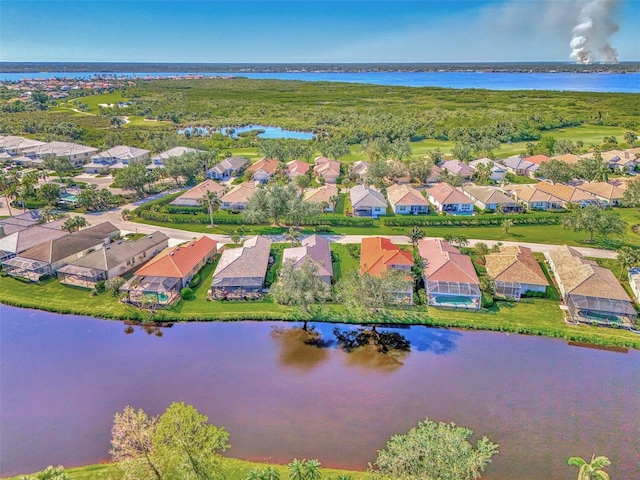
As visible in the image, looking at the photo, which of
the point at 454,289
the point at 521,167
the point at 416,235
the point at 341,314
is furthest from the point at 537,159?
the point at 341,314

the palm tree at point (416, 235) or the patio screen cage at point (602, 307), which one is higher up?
the palm tree at point (416, 235)

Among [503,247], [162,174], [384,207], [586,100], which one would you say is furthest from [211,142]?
[586,100]

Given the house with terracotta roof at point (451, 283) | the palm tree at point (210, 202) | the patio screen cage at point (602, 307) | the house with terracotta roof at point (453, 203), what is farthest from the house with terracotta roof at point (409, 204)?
the patio screen cage at point (602, 307)

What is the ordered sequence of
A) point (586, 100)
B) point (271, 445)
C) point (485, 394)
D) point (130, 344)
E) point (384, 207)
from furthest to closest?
point (586, 100)
point (384, 207)
point (130, 344)
point (485, 394)
point (271, 445)

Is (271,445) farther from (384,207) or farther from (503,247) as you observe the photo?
(384,207)

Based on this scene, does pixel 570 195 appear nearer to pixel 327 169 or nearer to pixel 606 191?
pixel 606 191

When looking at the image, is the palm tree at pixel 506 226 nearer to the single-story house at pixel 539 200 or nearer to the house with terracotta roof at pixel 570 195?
the single-story house at pixel 539 200

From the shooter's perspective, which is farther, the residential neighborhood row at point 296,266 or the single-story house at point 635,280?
the single-story house at point 635,280

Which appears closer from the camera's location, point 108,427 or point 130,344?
point 108,427
